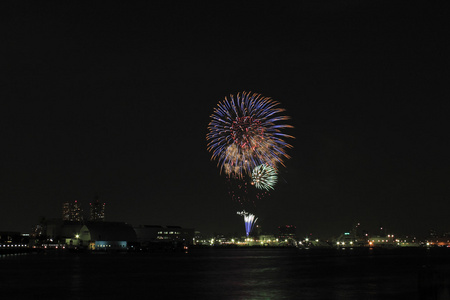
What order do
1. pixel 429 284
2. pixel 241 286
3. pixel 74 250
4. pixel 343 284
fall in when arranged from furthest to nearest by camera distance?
pixel 74 250 < pixel 343 284 < pixel 241 286 < pixel 429 284

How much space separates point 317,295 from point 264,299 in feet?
20.1

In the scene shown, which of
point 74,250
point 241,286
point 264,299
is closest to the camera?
point 264,299

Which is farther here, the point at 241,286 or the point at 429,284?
the point at 241,286

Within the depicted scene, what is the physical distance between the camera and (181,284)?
54.7 m

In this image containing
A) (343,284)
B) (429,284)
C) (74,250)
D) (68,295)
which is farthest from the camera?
(74,250)

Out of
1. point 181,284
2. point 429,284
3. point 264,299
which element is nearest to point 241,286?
point 181,284

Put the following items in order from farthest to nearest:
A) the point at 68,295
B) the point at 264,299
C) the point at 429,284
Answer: the point at 68,295 < the point at 264,299 < the point at 429,284

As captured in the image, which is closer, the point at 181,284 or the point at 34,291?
the point at 34,291

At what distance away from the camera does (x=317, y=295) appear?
45000mm

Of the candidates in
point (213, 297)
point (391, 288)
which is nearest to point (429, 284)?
point (213, 297)

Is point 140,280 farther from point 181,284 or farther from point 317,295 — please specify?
point 317,295

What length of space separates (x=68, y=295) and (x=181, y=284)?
13.7 meters

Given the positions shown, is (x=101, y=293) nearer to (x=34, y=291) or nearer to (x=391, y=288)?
(x=34, y=291)

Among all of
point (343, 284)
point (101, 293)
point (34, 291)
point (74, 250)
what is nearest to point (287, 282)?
point (343, 284)
